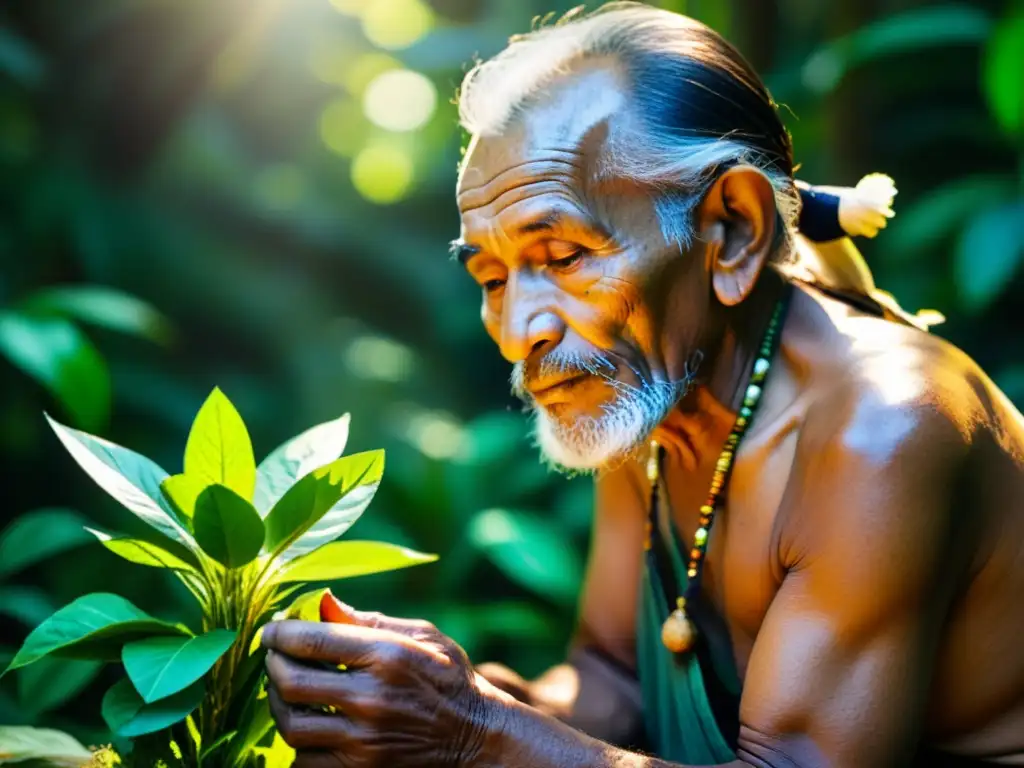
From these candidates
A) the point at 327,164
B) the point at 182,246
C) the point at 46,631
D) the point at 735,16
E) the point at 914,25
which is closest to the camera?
the point at 46,631

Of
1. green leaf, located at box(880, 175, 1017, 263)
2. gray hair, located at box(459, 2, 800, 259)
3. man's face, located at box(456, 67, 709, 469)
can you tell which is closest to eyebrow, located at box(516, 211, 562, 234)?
man's face, located at box(456, 67, 709, 469)

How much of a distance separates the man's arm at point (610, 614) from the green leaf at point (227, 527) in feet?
2.84

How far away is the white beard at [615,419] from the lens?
166 cm

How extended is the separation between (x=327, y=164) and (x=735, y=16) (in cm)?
191

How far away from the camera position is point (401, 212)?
494cm

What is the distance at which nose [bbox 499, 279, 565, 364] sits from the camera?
5.43 ft

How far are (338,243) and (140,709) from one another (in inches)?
143

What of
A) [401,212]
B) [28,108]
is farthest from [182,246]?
[401,212]

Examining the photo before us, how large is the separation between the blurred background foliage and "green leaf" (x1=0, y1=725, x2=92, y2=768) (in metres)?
0.82

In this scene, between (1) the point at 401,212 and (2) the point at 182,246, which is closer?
(2) the point at 182,246

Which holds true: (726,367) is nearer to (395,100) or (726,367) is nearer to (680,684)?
(680,684)

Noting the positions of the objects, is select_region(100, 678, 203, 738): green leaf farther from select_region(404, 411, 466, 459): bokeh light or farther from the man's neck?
select_region(404, 411, 466, 459): bokeh light

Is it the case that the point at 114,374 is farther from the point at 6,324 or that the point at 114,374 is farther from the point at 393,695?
the point at 393,695

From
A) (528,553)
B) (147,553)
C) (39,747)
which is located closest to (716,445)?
(147,553)
